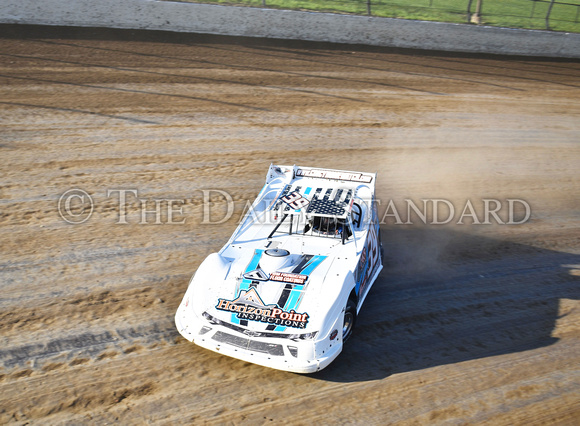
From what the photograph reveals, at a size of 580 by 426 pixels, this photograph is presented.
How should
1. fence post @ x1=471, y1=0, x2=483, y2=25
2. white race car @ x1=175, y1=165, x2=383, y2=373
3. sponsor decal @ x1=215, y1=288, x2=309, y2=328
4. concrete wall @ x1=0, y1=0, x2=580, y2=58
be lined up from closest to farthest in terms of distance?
white race car @ x1=175, y1=165, x2=383, y2=373 < sponsor decal @ x1=215, y1=288, x2=309, y2=328 < concrete wall @ x1=0, y1=0, x2=580, y2=58 < fence post @ x1=471, y1=0, x2=483, y2=25

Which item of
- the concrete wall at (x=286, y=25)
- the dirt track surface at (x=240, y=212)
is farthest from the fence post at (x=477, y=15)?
the dirt track surface at (x=240, y=212)

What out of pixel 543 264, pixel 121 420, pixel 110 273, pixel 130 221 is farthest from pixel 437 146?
pixel 121 420

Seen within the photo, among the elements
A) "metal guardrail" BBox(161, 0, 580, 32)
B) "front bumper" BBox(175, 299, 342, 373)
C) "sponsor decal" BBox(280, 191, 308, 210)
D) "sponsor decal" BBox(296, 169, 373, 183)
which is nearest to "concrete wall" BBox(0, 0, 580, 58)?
"metal guardrail" BBox(161, 0, 580, 32)

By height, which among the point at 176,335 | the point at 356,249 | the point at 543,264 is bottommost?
the point at 543,264

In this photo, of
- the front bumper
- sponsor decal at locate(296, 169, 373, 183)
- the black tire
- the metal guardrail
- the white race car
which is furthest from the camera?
the metal guardrail

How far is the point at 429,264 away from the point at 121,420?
5649 mm

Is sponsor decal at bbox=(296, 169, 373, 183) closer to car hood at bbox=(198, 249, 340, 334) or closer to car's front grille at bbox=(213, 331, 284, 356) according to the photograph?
car hood at bbox=(198, 249, 340, 334)

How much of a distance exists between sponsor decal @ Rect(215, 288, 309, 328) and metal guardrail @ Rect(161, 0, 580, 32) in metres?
16.1

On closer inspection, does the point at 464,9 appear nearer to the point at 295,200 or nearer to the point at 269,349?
the point at 295,200

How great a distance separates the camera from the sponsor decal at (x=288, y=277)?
23.3 ft

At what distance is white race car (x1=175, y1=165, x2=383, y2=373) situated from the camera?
646 centimetres

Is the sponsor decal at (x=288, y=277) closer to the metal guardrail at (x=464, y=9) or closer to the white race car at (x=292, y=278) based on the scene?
the white race car at (x=292, y=278)

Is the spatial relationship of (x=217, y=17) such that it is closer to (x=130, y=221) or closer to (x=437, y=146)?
(x=437, y=146)

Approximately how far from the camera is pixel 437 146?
14891mm
